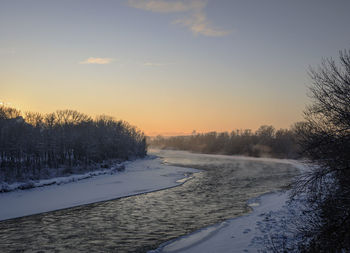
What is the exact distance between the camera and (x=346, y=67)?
32.1ft

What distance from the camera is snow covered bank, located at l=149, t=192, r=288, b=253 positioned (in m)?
11.9

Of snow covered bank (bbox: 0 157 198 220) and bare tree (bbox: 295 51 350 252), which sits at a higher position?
bare tree (bbox: 295 51 350 252)

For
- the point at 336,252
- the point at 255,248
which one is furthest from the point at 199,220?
the point at 336,252

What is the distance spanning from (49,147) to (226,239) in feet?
169

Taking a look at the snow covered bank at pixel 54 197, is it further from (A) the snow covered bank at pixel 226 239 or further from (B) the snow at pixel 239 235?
(B) the snow at pixel 239 235

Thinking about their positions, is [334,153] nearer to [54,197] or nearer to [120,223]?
[120,223]

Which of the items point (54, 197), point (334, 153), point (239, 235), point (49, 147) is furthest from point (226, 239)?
point (49, 147)

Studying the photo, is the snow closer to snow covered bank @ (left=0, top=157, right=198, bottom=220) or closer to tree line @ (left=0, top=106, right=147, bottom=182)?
snow covered bank @ (left=0, top=157, right=198, bottom=220)

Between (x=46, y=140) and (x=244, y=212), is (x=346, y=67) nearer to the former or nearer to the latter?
(x=244, y=212)

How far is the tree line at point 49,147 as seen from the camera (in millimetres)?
46500

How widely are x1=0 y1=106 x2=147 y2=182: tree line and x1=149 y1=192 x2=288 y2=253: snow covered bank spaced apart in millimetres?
30664

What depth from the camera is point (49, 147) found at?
55.1 m

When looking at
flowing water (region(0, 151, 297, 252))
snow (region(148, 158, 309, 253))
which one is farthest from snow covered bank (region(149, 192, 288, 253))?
flowing water (region(0, 151, 297, 252))

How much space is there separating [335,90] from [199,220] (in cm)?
1155
